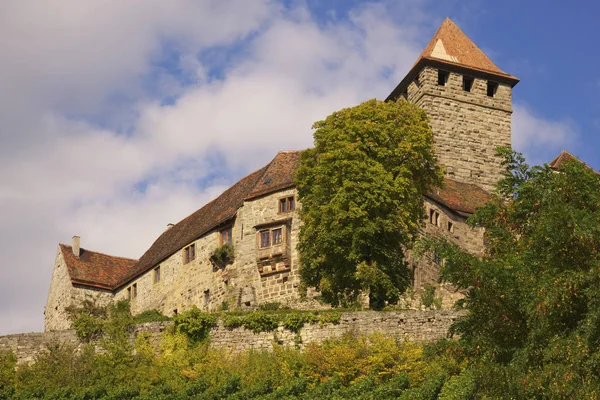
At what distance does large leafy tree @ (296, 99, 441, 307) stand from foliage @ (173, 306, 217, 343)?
487 cm

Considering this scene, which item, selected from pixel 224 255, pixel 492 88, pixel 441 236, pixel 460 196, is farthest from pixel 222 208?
pixel 492 88

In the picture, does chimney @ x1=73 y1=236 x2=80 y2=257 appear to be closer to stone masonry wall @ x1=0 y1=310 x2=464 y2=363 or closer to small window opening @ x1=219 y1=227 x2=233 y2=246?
small window opening @ x1=219 y1=227 x2=233 y2=246

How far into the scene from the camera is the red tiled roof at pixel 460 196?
54.3 m

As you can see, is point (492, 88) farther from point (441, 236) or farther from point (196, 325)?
point (196, 325)

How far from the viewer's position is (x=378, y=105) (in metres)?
47.1

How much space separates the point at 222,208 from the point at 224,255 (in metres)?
4.38

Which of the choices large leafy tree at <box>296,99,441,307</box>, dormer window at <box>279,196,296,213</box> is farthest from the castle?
large leafy tree at <box>296,99,441,307</box>

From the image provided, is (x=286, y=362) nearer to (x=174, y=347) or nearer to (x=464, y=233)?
(x=174, y=347)

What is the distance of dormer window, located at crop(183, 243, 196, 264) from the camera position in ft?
181

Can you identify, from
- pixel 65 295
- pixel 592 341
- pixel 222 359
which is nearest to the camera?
pixel 592 341

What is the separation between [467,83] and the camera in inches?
2557

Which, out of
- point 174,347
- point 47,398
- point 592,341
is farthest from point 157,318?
point 592,341

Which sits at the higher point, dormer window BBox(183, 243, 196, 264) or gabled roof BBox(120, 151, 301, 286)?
gabled roof BBox(120, 151, 301, 286)

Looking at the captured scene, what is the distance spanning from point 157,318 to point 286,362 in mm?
6895
